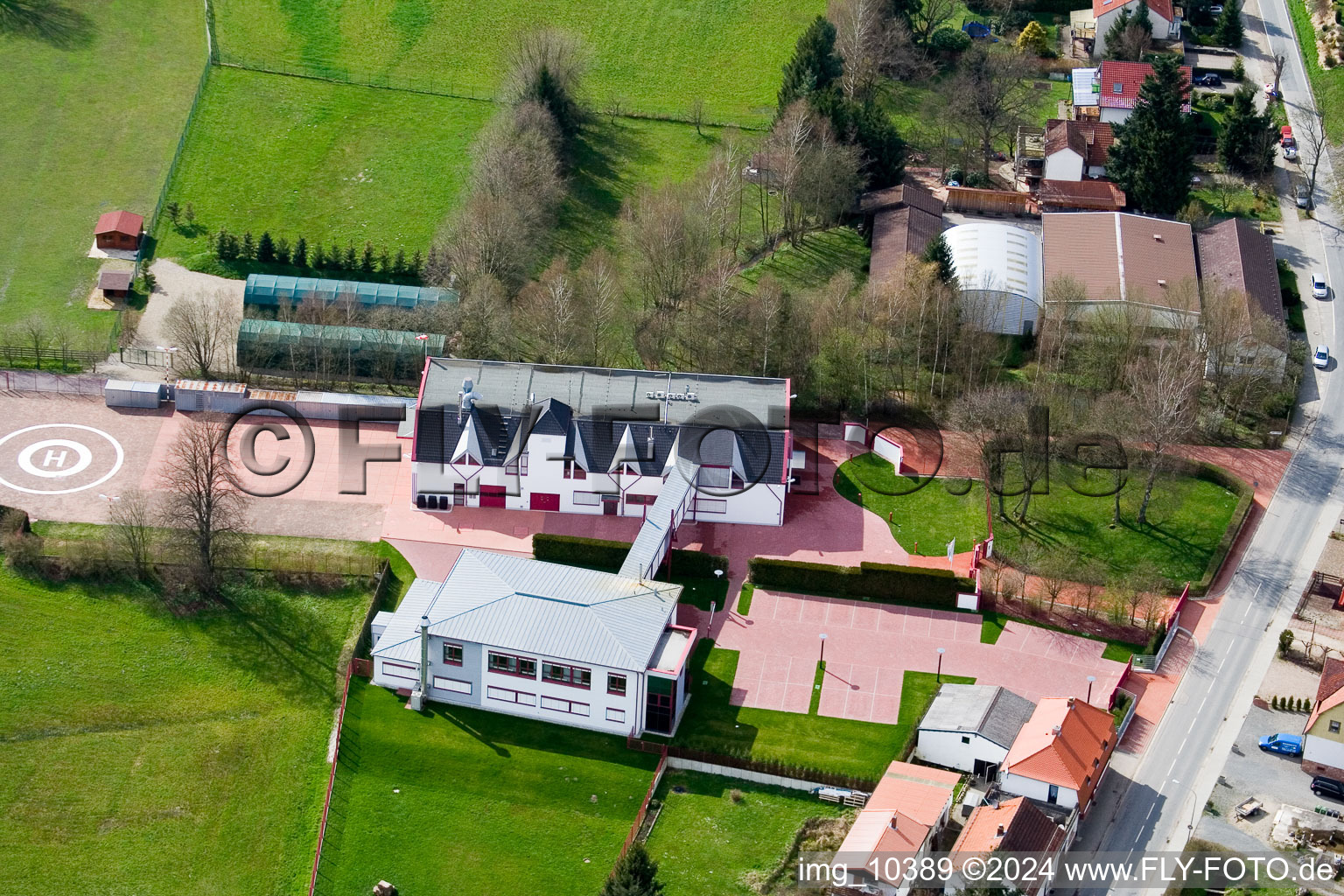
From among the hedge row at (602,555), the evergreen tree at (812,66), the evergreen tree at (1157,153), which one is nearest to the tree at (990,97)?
the evergreen tree at (812,66)

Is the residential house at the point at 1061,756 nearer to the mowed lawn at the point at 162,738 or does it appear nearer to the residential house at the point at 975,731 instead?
the residential house at the point at 975,731

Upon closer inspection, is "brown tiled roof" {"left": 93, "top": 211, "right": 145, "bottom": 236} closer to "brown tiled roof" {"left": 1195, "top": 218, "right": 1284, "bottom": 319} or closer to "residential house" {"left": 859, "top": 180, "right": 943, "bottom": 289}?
"residential house" {"left": 859, "top": 180, "right": 943, "bottom": 289}

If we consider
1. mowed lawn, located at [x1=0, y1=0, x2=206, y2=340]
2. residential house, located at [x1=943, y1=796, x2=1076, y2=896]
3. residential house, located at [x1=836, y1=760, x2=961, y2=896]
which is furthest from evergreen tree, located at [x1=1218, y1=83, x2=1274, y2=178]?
mowed lawn, located at [x1=0, y1=0, x2=206, y2=340]

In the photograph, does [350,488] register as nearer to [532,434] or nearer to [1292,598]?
[532,434]

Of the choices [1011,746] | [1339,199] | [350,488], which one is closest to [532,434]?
[350,488]

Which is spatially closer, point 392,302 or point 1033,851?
point 1033,851

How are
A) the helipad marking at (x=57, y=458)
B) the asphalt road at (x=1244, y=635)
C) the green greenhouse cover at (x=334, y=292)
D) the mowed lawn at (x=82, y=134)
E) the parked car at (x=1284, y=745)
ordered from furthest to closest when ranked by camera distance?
the mowed lawn at (x=82, y=134), the green greenhouse cover at (x=334, y=292), the helipad marking at (x=57, y=458), the parked car at (x=1284, y=745), the asphalt road at (x=1244, y=635)

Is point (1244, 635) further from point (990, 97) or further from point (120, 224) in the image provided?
point (120, 224)
